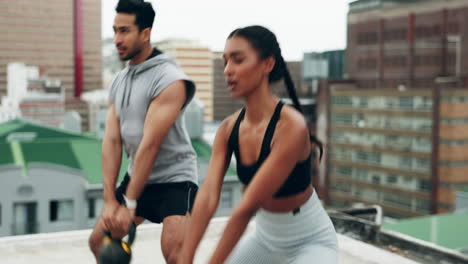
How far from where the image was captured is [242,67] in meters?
2.50

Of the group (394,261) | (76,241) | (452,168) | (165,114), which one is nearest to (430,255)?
(394,261)

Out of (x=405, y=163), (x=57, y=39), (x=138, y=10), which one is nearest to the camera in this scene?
(x=138, y=10)

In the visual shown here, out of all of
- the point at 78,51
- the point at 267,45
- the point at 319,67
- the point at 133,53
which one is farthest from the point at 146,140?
the point at 78,51

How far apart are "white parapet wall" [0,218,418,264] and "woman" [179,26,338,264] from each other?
3503 mm

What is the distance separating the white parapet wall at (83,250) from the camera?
6.19 metres

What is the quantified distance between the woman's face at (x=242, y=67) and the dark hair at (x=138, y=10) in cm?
103

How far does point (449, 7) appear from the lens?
59.5 meters

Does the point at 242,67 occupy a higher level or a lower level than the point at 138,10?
lower

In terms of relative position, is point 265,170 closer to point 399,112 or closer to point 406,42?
point 399,112

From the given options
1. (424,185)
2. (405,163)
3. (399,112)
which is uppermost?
(399,112)

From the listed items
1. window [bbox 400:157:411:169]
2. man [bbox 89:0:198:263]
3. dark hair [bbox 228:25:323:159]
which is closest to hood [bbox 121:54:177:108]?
man [bbox 89:0:198:263]

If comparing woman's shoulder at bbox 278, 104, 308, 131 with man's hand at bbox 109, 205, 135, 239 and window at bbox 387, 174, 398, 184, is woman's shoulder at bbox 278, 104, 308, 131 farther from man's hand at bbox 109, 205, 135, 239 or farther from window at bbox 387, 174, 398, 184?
window at bbox 387, 174, 398, 184

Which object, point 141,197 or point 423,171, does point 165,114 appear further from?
point 423,171

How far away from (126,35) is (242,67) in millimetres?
1143
